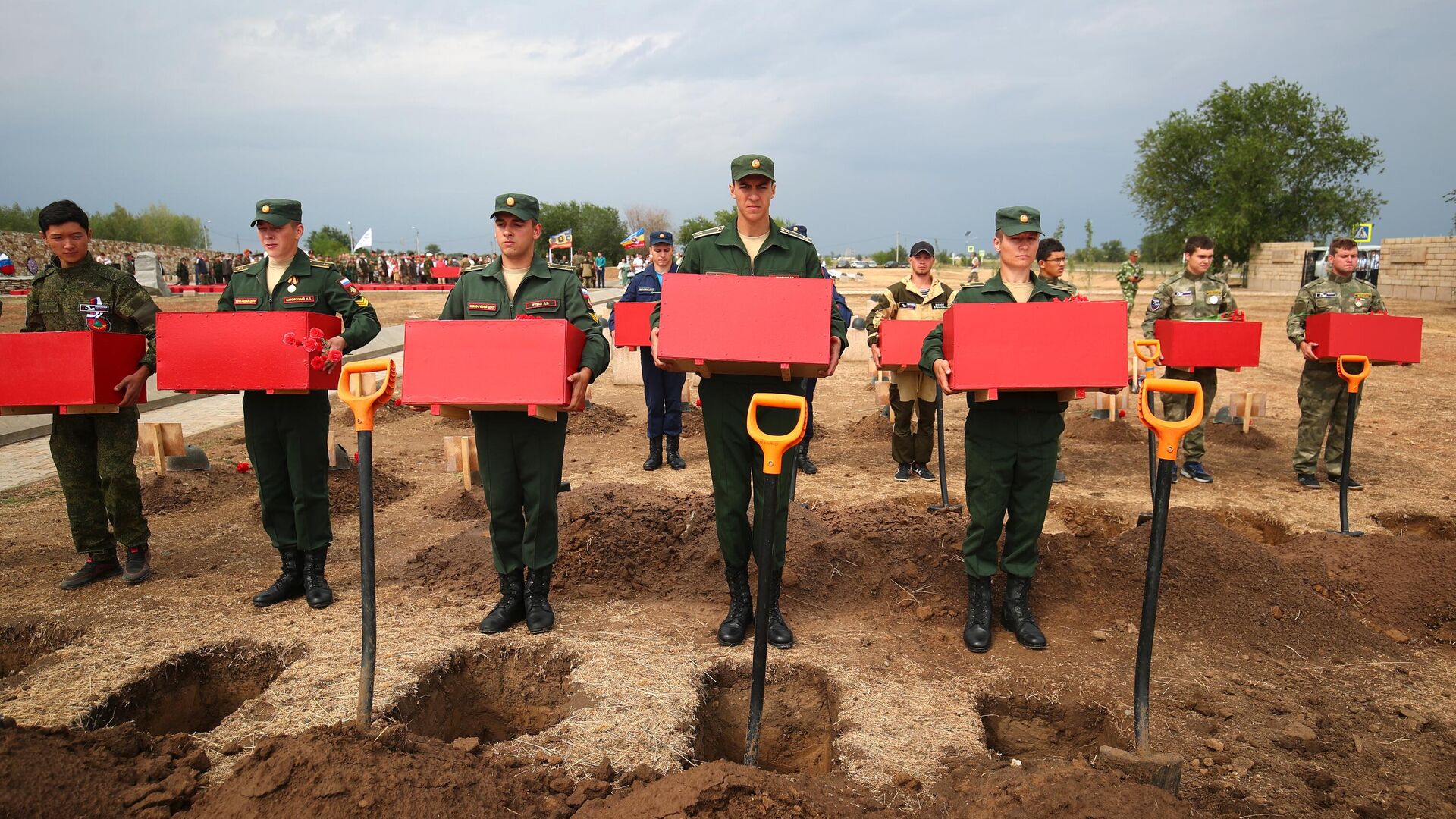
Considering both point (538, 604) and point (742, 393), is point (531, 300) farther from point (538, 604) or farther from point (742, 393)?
point (538, 604)

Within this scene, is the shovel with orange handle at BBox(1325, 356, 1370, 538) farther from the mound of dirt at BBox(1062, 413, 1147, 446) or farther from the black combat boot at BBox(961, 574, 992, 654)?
the mound of dirt at BBox(1062, 413, 1147, 446)

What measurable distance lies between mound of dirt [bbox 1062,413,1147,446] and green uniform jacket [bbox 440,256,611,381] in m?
6.80

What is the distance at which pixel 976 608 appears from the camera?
13.1ft

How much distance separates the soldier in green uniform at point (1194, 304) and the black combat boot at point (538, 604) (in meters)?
5.36

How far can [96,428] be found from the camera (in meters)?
4.71

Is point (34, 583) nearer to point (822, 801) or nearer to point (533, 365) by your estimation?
point (533, 365)

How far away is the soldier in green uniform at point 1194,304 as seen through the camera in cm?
690

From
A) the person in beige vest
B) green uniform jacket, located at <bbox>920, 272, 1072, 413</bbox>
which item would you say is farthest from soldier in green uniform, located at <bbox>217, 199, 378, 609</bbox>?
the person in beige vest

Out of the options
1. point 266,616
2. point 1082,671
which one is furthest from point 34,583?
point 1082,671

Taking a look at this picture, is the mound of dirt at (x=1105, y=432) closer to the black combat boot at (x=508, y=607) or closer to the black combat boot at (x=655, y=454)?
→ the black combat boot at (x=655, y=454)

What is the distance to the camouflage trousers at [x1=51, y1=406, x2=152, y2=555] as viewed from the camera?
15.4ft

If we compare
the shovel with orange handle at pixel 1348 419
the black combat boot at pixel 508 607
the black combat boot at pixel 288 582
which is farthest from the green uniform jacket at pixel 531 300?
the shovel with orange handle at pixel 1348 419

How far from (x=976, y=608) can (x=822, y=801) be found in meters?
1.66

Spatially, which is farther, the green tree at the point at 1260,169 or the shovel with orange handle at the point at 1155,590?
the green tree at the point at 1260,169
